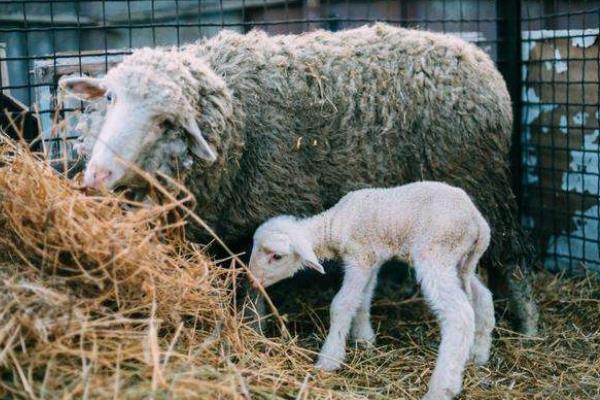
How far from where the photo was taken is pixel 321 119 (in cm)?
444

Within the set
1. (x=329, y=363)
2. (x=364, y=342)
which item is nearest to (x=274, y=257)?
(x=329, y=363)

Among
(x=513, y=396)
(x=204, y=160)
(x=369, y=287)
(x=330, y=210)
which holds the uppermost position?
(x=204, y=160)

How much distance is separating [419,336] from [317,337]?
0.63 meters

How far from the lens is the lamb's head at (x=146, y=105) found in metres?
3.64

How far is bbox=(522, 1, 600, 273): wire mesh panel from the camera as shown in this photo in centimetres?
548

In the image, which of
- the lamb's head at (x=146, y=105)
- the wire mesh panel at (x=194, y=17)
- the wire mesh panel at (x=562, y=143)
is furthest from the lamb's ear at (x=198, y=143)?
the wire mesh panel at (x=562, y=143)

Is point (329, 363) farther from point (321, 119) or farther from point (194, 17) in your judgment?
point (194, 17)

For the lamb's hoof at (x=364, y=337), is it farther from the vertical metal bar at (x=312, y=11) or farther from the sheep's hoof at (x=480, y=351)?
the vertical metal bar at (x=312, y=11)

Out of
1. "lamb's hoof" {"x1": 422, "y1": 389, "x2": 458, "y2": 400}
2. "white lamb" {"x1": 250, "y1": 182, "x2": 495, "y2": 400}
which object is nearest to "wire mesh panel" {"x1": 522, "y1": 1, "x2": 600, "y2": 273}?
"white lamb" {"x1": 250, "y1": 182, "x2": 495, "y2": 400}

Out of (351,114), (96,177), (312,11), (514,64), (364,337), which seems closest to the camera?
(96,177)

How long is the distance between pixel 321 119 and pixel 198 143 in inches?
31.9

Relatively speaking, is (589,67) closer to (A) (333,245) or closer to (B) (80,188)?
(A) (333,245)

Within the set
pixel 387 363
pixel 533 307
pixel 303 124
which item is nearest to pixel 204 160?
pixel 303 124

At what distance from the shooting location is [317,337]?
14.4 feet
